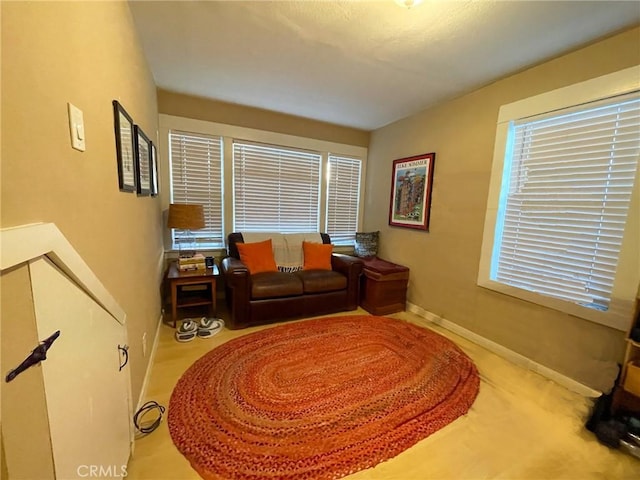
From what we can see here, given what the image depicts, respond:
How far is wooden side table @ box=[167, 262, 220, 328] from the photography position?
2.57 m

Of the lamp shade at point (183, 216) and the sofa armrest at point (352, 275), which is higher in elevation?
the lamp shade at point (183, 216)

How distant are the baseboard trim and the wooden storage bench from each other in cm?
27

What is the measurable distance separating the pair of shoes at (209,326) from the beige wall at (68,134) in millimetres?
784

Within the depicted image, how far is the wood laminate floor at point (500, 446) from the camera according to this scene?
1.30m

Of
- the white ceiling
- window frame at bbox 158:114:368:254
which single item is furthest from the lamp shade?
the white ceiling

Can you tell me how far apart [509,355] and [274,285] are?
2341mm

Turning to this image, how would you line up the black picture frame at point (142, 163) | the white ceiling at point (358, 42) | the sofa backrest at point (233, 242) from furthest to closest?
the sofa backrest at point (233, 242) → the black picture frame at point (142, 163) → the white ceiling at point (358, 42)

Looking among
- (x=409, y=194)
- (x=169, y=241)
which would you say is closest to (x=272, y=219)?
(x=169, y=241)

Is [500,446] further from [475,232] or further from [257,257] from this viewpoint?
[257,257]

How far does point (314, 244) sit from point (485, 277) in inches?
78.5

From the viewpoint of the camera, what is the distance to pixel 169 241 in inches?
124

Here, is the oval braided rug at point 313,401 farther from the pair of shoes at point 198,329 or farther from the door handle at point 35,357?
the door handle at point 35,357

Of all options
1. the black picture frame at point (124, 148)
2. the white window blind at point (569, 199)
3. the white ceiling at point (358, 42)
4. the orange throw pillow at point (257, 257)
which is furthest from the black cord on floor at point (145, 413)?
the white window blind at point (569, 199)

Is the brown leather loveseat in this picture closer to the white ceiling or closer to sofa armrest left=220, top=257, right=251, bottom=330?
sofa armrest left=220, top=257, right=251, bottom=330
